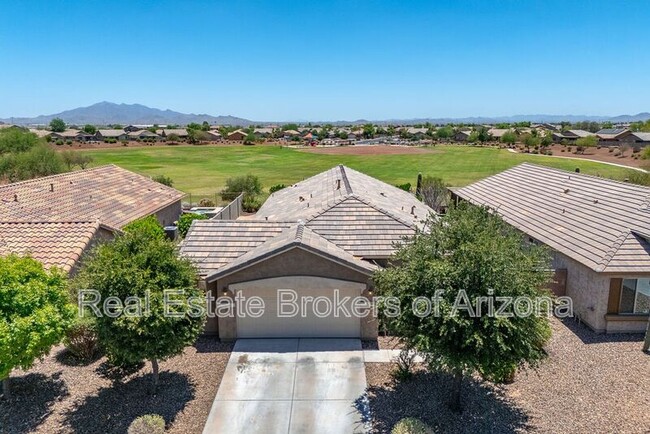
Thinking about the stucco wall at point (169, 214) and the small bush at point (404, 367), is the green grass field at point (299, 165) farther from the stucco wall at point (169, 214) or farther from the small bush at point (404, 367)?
the small bush at point (404, 367)

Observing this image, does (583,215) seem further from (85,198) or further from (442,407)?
(85,198)

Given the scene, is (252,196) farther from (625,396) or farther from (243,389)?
(625,396)

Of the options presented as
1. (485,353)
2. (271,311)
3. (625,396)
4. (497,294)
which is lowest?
(625,396)

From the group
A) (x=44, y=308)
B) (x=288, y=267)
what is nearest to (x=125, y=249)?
(x=44, y=308)

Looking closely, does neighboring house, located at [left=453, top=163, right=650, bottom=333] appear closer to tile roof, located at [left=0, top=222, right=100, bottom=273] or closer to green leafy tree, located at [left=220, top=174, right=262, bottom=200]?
tile roof, located at [left=0, top=222, right=100, bottom=273]

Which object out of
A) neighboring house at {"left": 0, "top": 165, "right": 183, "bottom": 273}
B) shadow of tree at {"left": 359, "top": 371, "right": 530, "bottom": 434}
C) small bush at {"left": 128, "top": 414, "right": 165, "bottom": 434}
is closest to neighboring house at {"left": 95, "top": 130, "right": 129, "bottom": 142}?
neighboring house at {"left": 0, "top": 165, "right": 183, "bottom": 273}

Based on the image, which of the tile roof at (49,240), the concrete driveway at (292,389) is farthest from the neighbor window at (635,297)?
the tile roof at (49,240)
